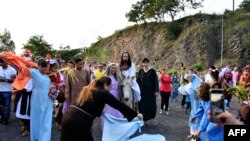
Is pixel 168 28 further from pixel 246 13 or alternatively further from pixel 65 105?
pixel 65 105

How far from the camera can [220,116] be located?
253cm

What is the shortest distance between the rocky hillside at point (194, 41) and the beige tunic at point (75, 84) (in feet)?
123

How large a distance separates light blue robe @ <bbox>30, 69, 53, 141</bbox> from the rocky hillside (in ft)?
126

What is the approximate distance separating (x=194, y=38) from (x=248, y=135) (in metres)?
47.0

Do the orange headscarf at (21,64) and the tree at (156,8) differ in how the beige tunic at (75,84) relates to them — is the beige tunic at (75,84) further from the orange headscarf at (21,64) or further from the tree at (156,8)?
the tree at (156,8)

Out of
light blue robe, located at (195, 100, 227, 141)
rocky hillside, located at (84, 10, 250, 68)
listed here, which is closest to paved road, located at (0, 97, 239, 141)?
light blue robe, located at (195, 100, 227, 141)

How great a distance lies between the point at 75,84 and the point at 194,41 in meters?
40.6

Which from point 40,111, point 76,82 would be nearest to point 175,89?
point 76,82

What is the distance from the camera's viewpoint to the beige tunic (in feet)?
30.5

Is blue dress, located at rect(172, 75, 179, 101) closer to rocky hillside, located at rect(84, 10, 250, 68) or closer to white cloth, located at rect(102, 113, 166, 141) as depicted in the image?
white cloth, located at rect(102, 113, 166, 141)

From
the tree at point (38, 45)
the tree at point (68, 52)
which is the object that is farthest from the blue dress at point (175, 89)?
the tree at point (68, 52)

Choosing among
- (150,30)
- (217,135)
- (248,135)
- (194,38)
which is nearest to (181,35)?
(194,38)

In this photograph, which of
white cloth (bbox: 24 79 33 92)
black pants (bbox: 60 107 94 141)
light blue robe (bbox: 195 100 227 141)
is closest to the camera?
black pants (bbox: 60 107 94 141)

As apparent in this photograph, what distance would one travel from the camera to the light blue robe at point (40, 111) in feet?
27.8
